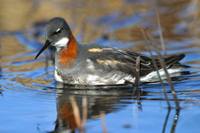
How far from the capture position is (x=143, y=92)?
931cm

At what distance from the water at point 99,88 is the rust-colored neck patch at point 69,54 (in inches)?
14.0

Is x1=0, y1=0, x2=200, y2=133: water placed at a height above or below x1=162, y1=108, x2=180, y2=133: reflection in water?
above

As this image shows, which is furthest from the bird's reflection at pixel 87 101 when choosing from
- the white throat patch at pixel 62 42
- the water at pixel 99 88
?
the white throat patch at pixel 62 42

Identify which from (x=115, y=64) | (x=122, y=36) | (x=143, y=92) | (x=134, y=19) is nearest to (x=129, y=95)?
(x=143, y=92)

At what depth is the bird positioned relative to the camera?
9805mm

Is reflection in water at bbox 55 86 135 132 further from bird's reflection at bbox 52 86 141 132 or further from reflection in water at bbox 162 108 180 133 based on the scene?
reflection in water at bbox 162 108 180 133

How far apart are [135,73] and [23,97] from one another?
1.62m

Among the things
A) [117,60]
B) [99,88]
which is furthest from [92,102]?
[117,60]

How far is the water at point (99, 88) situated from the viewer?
779 centimetres

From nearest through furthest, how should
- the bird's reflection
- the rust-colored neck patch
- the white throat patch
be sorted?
the bird's reflection → the rust-colored neck patch → the white throat patch

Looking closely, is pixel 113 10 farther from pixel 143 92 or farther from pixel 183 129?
pixel 183 129

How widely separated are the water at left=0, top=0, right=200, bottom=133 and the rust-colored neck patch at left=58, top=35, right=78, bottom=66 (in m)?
0.36

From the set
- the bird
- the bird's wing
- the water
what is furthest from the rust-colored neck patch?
the water

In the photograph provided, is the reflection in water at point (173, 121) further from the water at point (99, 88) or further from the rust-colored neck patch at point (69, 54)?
the rust-colored neck patch at point (69, 54)
